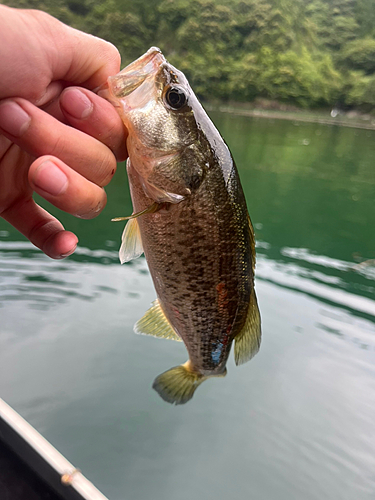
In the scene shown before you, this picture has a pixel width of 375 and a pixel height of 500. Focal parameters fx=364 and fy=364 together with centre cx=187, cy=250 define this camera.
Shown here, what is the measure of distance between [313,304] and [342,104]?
84888 millimetres

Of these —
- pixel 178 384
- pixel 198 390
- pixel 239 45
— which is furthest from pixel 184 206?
pixel 239 45

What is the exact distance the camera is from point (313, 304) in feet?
23.5

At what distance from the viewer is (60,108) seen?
131cm

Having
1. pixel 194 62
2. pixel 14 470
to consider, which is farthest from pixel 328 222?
pixel 194 62

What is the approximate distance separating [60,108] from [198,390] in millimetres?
4365

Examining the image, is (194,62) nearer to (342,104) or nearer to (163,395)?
(342,104)

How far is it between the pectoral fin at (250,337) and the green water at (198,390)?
2665 millimetres

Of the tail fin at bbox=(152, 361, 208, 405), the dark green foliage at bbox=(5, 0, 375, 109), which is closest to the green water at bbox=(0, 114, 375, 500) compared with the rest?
the tail fin at bbox=(152, 361, 208, 405)

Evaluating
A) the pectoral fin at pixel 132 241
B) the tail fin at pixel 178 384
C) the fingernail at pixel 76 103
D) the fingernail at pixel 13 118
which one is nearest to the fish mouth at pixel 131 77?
the fingernail at pixel 76 103

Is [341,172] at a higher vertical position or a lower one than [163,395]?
higher

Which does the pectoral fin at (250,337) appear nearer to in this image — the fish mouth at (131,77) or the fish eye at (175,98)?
the fish eye at (175,98)

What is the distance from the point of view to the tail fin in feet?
6.42

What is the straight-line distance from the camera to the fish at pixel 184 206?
1.41 m

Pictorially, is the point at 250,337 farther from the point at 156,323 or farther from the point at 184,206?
the point at 184,206
